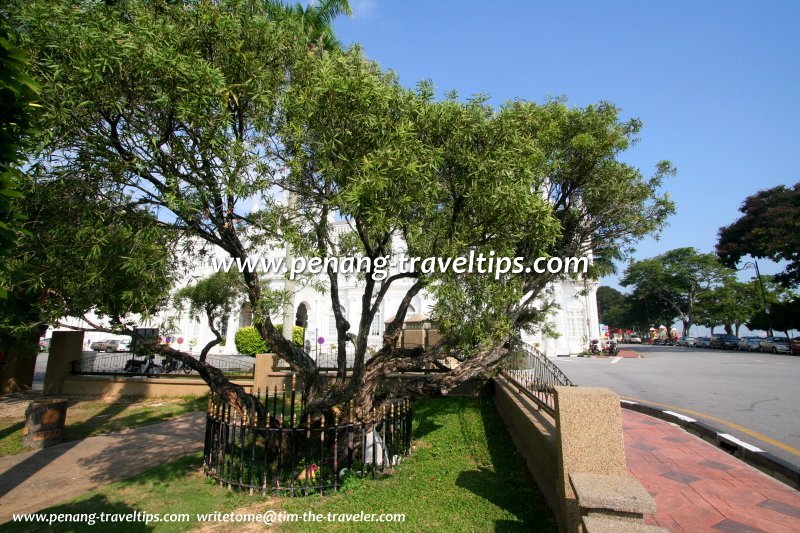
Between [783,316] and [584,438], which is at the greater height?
[783,316]

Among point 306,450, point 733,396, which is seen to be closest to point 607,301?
point 733,396

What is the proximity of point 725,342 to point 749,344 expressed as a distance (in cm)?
435

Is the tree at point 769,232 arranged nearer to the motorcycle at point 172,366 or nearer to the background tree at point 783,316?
the background tree at point 783,316

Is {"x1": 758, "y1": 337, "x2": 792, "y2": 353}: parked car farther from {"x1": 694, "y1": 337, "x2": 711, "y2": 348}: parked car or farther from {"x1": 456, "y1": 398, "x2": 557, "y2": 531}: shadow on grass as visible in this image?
{"x1": 456, "y1": 398, "x2": 557, "y2": 531}: shadow on grass

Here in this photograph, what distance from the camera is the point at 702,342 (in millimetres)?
45469

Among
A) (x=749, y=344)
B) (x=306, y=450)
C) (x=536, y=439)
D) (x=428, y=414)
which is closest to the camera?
(x=536, y=439)

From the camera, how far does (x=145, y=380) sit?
14594 millimetres

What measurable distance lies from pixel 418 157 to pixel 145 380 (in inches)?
544

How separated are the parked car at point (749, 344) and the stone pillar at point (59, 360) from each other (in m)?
44.6

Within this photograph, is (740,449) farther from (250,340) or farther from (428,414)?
(250,340)

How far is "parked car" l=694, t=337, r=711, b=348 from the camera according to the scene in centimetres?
4381

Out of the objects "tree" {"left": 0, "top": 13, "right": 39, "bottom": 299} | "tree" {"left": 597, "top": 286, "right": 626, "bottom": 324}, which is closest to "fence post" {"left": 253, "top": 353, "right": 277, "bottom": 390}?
"tree" {"left": 0, "top": 13, "right": 39, "bottom": 299}

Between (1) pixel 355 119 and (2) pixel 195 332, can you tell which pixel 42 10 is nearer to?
(1) pixel 355 119

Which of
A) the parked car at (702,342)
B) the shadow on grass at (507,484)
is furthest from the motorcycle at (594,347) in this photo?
the shadow on grass at (507,484)
